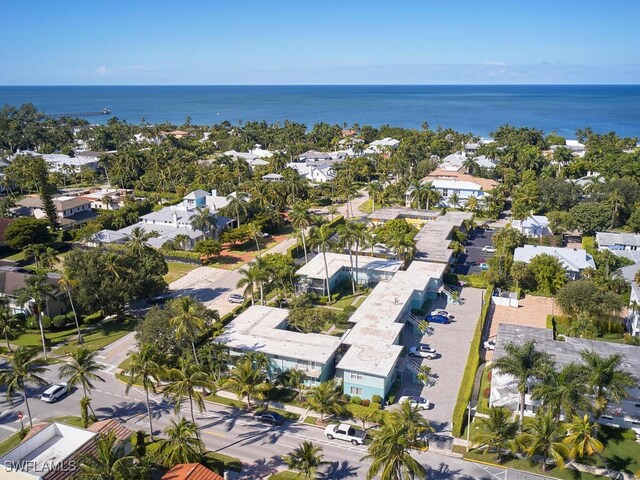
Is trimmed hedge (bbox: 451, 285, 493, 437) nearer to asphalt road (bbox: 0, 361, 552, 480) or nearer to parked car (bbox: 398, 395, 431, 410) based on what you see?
parked car (bbox: 398, 395, 431, 410)

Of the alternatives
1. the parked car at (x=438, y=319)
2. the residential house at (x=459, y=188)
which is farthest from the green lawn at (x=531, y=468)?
the residential house at (x=459, y=188)

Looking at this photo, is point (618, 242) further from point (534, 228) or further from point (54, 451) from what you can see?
point (54, 451)

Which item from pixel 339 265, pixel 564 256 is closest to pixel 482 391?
pixel 339 265

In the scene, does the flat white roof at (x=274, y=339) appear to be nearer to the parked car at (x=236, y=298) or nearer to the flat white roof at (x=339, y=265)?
the parked car at (x=236, y=298)

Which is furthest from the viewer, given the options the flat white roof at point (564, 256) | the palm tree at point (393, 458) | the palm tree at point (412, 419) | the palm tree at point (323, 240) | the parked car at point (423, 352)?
→ the flat white roof at point (564, 256)

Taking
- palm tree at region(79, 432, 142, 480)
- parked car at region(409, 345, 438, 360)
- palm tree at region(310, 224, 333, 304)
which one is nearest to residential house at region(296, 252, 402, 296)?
palm tree at region(310, 224, 333, 304)

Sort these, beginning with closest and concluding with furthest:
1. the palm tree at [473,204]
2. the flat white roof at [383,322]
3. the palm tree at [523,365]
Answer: the palm tree at [523,365] < the flat white roof at [383,322] < the palm tree at [473,204]

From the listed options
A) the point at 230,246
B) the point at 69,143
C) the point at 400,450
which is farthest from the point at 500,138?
the point at 400,450
